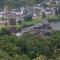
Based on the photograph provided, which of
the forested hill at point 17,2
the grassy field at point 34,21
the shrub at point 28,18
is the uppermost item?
the forested hill at point 17,2

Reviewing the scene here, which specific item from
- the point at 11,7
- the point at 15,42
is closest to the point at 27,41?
the point at 15,42

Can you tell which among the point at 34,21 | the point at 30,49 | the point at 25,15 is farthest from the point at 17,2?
the point at 30,49

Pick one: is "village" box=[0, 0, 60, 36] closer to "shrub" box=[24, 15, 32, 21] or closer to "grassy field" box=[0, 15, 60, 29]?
"shrub" box=[24, 15, 32, 21]

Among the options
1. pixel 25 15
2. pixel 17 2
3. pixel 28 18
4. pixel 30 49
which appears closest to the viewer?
pixel 30 49

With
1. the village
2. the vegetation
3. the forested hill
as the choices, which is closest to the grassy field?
the village

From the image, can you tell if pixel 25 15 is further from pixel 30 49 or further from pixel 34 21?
pixel 30 49

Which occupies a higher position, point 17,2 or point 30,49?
point 17,2

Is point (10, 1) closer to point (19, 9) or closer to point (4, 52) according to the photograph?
point (19, 9)

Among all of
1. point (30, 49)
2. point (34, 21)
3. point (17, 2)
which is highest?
point (17, 2)

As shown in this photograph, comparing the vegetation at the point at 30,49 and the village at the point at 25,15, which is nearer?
the vegetation at the point at 30,49

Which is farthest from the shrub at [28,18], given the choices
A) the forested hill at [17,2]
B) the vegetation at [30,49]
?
the vegetation at [30,49]

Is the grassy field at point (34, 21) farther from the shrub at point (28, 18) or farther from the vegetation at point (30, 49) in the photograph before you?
the vegetation at point (30, 49)
